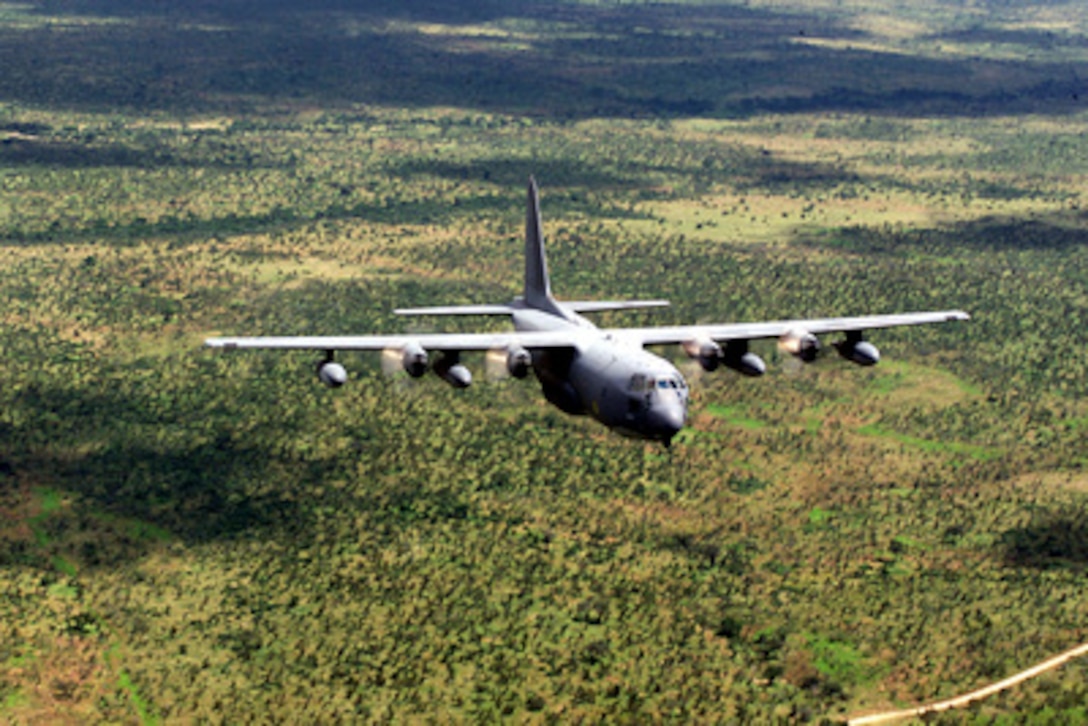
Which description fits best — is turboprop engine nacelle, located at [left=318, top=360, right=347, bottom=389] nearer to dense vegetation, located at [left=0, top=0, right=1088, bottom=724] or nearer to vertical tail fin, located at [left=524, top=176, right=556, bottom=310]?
dense vegetation, located at [left=0, top=0, right=1088, bottom=724]

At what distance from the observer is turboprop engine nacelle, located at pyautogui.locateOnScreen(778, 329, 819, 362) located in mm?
56969

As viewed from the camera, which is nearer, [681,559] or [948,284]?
[681,559]

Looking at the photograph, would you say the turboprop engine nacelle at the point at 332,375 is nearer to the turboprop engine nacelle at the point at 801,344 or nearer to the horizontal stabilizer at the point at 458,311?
the horizontal stabilizer at the point at 458,311

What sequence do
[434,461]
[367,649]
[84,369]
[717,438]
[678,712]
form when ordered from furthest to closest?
1. [84,369]
2. [717,438]
3. [434,461]
4. [367,649]
5. [678,712]

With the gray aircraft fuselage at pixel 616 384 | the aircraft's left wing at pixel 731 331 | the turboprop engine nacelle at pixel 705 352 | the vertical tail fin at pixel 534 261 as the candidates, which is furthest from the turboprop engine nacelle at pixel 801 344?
the vertical tail fin at pixel 534 261

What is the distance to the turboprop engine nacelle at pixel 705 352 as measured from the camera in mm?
55094

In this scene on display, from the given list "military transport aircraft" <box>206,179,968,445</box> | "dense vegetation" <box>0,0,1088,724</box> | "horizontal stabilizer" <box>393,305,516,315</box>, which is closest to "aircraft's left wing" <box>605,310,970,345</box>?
"military transport aircraft" <box>206,179,968,445</box>

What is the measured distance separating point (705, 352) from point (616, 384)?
603 centimetres

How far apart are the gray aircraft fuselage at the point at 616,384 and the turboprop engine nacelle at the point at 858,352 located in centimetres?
1119

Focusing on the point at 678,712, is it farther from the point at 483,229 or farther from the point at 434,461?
the point at 483,229

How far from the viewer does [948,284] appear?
117938 mm

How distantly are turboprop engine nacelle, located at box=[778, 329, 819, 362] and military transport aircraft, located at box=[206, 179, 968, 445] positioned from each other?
44mm

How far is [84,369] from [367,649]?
4244cm

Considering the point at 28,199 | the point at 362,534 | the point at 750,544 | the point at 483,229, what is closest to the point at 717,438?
the point at 750,544
